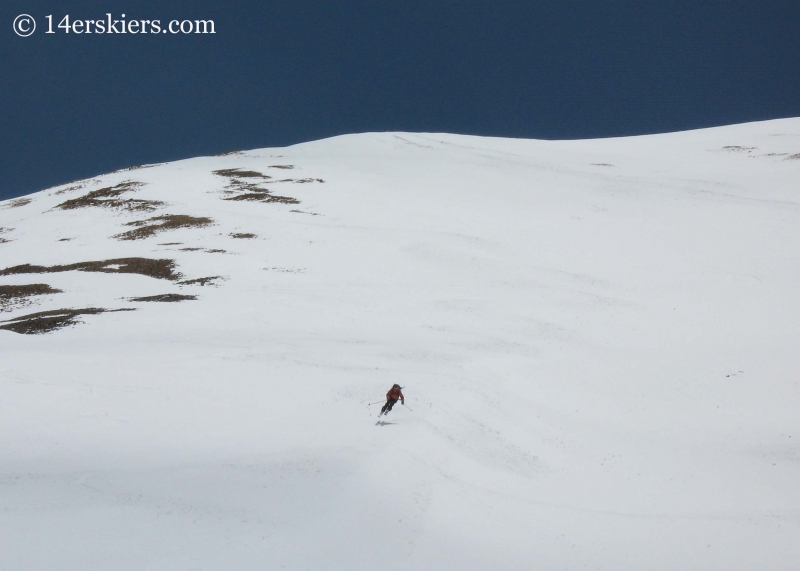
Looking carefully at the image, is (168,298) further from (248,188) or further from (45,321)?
(248,188)

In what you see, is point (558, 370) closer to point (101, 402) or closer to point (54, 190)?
point (101, 402)

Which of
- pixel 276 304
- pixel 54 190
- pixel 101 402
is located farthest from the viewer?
pixel 54 190

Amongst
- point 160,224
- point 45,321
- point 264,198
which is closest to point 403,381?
point 45,321

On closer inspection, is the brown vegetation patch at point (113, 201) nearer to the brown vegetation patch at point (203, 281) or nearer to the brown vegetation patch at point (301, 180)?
the brown vegetation patch at point (301, 180)

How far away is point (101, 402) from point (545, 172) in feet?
187

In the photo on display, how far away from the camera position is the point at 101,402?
21422mm

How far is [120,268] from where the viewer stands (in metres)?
41.1

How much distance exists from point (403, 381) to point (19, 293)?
27.7m

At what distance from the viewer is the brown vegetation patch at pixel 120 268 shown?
40250mm

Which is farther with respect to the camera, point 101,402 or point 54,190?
point 54,190

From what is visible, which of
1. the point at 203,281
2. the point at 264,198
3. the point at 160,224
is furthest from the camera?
the point at 264,198

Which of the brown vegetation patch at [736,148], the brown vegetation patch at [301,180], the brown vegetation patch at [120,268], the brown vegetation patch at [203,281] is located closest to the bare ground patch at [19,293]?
the brown vegetation patch at [120,268]

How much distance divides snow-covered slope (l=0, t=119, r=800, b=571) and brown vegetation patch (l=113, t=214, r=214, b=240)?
1.12ft

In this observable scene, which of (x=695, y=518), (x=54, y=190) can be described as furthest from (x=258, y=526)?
(x=54, y=190)
